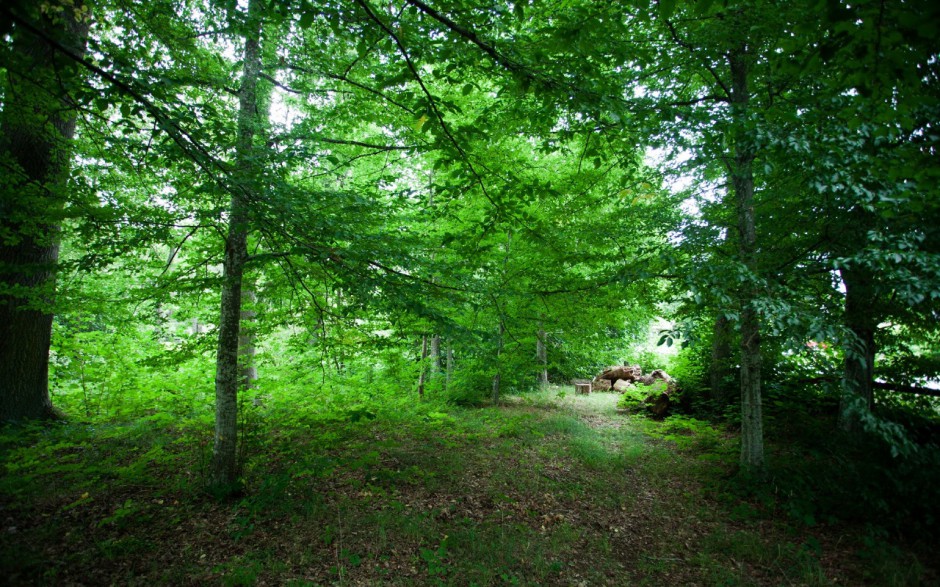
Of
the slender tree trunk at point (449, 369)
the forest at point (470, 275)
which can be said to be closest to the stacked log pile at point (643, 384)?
the forest at point (470, 275)

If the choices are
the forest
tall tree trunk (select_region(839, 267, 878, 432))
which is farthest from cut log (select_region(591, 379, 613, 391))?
tall tree trunk (select_region(839, 267, 878, 432))

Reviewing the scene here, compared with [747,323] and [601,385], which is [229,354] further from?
[601,385]

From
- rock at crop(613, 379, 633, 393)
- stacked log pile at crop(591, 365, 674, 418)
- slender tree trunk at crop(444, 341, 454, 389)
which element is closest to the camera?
stacked log pile at crop(591, 365, 674, 418)

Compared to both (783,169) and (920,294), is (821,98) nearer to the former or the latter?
(783,169)

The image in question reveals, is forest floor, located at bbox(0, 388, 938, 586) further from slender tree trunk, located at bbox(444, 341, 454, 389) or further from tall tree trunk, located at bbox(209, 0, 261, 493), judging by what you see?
slender tree trunk, located at bbox(444, 341, 454, 389)

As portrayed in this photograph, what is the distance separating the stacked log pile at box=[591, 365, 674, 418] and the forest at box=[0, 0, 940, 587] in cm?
242

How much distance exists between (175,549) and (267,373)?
725 cm

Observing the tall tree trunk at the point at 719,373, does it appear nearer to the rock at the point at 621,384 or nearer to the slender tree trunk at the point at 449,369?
the rock at the point at 621,384

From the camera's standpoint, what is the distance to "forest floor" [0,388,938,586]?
399 cm

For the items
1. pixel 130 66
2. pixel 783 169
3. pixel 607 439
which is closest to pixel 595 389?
pixel 607 439

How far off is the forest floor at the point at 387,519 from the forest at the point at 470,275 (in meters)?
0.05

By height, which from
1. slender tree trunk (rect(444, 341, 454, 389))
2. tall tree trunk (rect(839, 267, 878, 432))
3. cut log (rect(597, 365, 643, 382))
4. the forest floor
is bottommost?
the forest floor

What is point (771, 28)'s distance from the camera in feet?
14.9

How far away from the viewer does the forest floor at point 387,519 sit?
13.1ft
